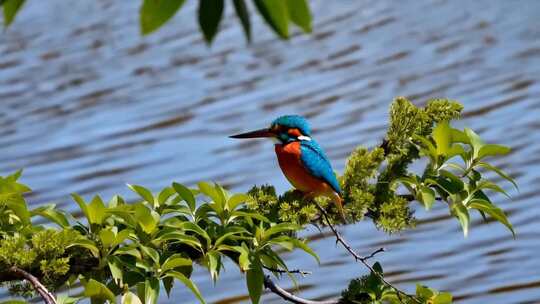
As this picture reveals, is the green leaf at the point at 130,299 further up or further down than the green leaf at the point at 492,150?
further down

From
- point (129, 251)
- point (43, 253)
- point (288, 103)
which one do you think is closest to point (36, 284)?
point (43, 253)

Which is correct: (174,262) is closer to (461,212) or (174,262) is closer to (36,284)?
(36,284)

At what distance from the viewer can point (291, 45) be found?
9016mm

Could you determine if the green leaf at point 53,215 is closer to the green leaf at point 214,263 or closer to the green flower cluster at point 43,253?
the green flower cluster at point 43,253

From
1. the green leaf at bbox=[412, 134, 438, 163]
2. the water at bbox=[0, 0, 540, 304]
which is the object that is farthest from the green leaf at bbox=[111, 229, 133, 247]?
the water at bbox=[0, 0, 540, 304]

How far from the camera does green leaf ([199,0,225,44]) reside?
1313 mm

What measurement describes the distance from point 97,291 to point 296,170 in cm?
82

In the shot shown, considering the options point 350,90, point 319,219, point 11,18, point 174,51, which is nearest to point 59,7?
point 174,51

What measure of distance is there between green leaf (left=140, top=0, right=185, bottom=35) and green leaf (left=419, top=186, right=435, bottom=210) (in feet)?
4.15

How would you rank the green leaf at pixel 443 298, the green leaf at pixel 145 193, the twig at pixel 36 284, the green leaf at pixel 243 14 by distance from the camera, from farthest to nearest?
the green leaf at pixel 443 298 < the green leaf at pixel 145 193 < the twig at pixel 36 284 < the green leaf at pixel 243 14

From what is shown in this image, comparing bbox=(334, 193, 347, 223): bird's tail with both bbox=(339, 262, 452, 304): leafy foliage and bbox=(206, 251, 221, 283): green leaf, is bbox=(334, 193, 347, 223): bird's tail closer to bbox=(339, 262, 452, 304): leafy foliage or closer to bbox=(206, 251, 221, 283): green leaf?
bbox=(339, 262, 452, 304): leafy foliage

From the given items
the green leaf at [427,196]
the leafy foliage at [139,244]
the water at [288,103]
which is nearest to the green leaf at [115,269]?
the leafy foliage at [139,244]

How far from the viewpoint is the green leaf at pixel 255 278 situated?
2.37 m

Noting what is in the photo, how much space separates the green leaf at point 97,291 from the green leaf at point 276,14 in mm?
1043
